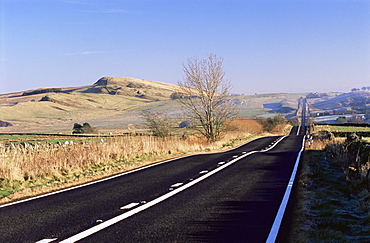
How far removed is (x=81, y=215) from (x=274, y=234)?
10.6 ft

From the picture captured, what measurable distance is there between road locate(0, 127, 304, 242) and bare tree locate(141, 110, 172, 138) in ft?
82.7

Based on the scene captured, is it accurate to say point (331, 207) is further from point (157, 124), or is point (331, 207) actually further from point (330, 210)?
point (157, 124)

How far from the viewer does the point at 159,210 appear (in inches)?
294

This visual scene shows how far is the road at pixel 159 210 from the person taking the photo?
5945mm

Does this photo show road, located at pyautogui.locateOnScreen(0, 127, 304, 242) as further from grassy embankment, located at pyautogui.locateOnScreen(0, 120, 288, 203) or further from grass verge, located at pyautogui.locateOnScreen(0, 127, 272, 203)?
grassy embankment, located at pyautogui.locateOnScreen(0, 120, 288, 203)

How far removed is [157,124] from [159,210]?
3028 centimetres

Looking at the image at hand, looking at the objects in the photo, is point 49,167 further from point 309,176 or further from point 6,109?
point 6,109

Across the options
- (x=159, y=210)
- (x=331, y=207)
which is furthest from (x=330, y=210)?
(x=159, y=210)

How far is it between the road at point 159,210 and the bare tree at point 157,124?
2519 centimetres

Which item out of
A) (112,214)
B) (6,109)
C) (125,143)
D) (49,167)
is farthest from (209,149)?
(6,109)

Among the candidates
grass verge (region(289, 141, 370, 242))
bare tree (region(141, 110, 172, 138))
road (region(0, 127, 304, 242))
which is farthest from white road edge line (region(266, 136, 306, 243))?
bare tree (region(141, 110, 172, 138))

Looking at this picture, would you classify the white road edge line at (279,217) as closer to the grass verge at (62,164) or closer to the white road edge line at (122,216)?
the white road edge line at (122,216)

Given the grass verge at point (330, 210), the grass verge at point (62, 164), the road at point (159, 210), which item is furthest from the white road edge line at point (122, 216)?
the grass verge at point (62, 164)

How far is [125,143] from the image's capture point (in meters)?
19.3
